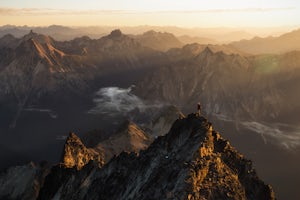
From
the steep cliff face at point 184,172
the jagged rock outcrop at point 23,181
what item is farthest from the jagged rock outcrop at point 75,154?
the steep cliff face at point 184,172

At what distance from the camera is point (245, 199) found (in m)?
71.8

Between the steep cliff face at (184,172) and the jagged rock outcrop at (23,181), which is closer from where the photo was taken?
the steep cliff face at (184,172)

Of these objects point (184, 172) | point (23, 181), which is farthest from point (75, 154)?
point (184, 172)

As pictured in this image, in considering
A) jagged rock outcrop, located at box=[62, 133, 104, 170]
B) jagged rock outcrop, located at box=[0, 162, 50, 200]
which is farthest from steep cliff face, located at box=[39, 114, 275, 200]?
jagged rock outcrop, located at box=[0, 162, 50, 200]

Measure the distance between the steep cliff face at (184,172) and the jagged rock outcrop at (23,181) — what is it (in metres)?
86.4

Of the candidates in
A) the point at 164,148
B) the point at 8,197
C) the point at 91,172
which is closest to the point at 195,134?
the point at 164,148

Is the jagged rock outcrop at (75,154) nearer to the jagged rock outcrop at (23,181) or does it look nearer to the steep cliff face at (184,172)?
the jagged rock outcrop at (23,181)

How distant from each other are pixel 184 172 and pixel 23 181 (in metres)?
133

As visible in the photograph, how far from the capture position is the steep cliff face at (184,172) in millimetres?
68188

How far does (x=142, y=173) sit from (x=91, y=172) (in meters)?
22.8

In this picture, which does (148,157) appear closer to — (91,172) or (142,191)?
(142,191)

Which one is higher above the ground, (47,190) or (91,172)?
(91,172)

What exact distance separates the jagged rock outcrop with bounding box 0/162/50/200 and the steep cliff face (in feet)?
283

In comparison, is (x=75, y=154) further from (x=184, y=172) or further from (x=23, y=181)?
(x=184, y=172)
